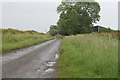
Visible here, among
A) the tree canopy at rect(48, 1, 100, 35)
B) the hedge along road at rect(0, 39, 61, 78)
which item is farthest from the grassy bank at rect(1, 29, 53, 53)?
the tree canopy at rect(48, 1, 100, 35)

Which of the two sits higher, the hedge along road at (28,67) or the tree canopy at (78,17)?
the tree canopy at (78,17)

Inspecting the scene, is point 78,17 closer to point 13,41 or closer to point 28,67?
point 13,41

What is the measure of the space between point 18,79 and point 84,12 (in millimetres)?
53170

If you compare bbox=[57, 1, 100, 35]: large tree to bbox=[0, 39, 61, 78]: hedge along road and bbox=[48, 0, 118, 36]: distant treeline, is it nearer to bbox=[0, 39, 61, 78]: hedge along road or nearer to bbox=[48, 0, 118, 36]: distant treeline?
bbox=[48, 0, 118, 36]: distant treeline

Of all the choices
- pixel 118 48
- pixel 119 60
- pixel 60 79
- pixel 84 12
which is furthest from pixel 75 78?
pixel 84 12

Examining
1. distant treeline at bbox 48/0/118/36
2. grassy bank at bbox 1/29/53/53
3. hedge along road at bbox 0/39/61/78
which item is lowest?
hedge along road at bbox 0/39/61/78

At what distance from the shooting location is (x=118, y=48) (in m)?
9.99

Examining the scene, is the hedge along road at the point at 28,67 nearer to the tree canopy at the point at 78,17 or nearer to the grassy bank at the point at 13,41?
the grassy bank at the point at 13,41

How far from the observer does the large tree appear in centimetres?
5567

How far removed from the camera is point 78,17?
56125 mm

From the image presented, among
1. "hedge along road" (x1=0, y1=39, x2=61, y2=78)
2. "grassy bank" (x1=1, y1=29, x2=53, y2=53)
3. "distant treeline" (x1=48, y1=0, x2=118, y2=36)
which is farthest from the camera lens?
"distant treeline" (x1=48, y1=0, x2=118, y2=36)

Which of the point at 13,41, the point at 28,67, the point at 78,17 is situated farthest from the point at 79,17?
the point at 28,67

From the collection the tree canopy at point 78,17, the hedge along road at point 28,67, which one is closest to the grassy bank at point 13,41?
the hedge along road at point 28,67

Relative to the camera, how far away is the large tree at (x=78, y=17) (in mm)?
55669
